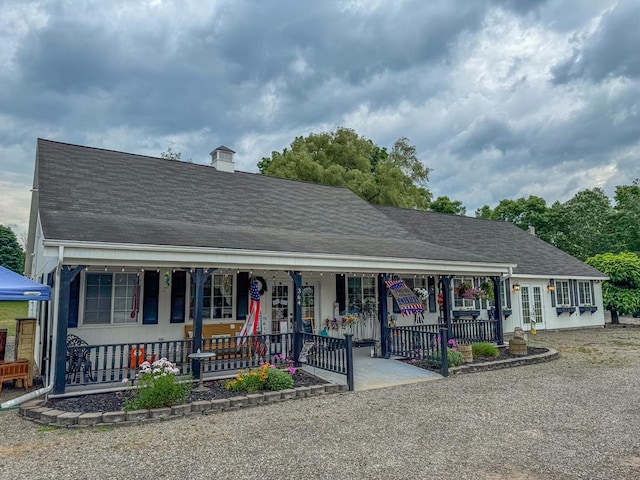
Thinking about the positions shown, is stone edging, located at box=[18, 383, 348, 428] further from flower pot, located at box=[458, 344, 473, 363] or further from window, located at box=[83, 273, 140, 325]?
flower pot, located at box=[458, 344, 473, 363]

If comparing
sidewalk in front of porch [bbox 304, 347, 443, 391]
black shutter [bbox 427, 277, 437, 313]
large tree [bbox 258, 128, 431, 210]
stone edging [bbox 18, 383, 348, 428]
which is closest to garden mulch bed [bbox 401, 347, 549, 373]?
sidewalk in front of porch [bbox 304, 347, 443, 391]

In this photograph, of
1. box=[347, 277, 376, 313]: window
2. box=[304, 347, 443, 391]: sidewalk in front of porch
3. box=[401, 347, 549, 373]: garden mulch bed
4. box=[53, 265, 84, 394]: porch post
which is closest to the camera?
box=[53, 265, 84, 394]: porch post

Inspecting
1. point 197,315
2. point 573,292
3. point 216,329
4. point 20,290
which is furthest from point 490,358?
point 573,292

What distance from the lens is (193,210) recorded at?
10.8 m

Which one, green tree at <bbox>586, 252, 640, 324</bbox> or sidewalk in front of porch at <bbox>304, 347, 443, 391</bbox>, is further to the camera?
green tree at <bbox>586, 252, 640, 324</bbox>

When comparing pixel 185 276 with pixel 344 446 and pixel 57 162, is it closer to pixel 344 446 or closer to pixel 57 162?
pixel 57 162

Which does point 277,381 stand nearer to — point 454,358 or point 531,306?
point 454,358

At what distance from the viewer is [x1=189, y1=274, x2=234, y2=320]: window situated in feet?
32.2

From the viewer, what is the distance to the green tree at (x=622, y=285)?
20.6 metres

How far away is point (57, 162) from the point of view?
10586 millimetres

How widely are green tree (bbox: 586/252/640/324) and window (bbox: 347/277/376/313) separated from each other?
1565cm

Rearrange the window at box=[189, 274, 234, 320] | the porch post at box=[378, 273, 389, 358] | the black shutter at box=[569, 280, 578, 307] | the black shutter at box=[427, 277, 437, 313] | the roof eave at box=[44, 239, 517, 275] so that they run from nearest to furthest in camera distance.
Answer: the roof eave at box=[44, 239, 517, 275]
the window at box=[189, 274, 234, 320]
the porch post at box=[378, 273, 389, 358]
the black shutter at box=[427, 277, 437, 313]
the black shutter at box=[569, 280, 578, 307]

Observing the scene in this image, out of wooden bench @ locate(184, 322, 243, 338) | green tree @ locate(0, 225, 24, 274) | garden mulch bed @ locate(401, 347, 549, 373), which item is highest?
green tree @ locate(0, 225, 24, 274)

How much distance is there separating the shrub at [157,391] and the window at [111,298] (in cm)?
291
